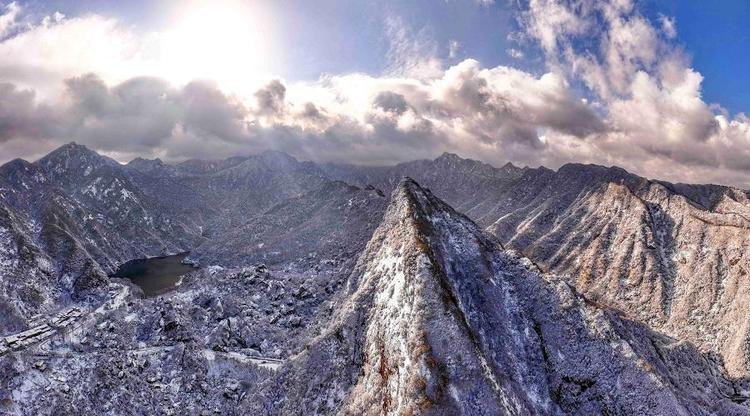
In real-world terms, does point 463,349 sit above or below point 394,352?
above

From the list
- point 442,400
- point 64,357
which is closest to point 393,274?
point 442,400

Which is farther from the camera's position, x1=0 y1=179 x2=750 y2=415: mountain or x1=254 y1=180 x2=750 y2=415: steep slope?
Result: x1=0 y1=179 x2=750 y2=415: mountain

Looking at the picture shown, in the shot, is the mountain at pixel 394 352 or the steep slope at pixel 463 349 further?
the mountain at pixel 394 352

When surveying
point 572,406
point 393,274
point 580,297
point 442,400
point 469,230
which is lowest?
point 572,406

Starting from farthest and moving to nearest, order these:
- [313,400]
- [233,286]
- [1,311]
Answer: [1,311] → [233,286] → [313,400]

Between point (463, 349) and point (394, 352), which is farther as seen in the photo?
point (394, 352)

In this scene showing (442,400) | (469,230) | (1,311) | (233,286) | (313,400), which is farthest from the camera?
(1,311)

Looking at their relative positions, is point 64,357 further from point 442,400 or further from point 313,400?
point 442,400

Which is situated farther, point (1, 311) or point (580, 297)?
point (1, 311)
